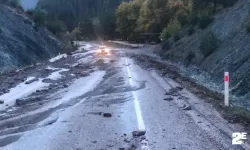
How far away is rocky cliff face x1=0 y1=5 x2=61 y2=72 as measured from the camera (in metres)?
38.6

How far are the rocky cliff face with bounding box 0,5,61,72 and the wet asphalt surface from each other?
54.7ft

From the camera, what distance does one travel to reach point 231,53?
2462 centimetres

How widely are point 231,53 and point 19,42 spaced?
2598 cm

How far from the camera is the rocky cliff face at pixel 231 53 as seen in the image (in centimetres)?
1938

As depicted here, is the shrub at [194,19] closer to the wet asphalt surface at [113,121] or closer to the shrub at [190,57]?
the shrub at [190,57]

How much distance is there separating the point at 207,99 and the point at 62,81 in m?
9.68

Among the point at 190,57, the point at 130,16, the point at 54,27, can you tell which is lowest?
the point at 190,57

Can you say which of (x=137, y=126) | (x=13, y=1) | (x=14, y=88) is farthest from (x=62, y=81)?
(x=13, y=1)

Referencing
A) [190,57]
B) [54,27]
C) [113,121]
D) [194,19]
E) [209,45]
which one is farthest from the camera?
[54,27]

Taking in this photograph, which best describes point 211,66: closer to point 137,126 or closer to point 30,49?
point 137,126

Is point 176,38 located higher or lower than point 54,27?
lower

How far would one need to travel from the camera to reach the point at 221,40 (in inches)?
1181

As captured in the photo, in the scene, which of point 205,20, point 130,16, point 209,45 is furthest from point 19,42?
point 130,16

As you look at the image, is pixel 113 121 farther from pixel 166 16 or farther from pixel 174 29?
pixel 166 16
